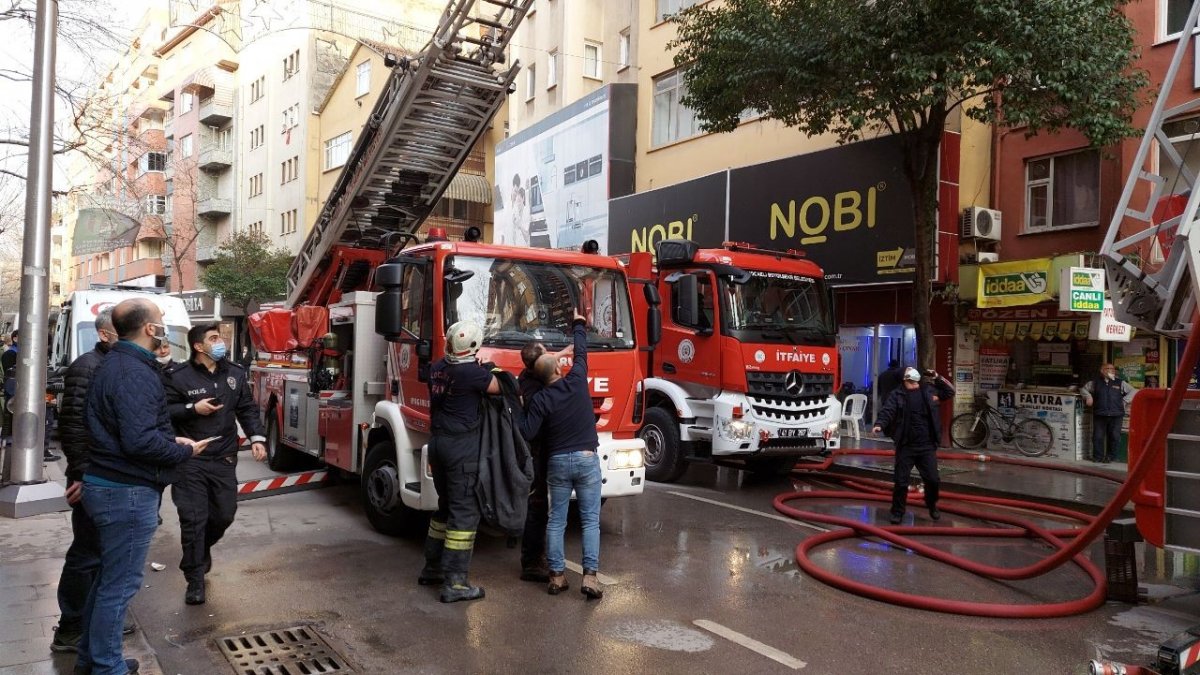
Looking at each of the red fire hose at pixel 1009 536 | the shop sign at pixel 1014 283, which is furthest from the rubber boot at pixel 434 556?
the shop sign at pixel 1014 283

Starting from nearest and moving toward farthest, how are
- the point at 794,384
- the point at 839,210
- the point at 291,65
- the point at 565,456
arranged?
the point at 565,456
the point at 794,384
the point at 839,210
the point at 291,65

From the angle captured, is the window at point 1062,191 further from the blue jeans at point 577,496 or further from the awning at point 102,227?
the awning at point 102,227

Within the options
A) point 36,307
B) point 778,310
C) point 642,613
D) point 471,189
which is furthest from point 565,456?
point 471,189

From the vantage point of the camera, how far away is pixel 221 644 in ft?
16.1

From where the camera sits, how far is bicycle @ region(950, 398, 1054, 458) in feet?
46.2

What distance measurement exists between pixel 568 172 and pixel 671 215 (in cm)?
550

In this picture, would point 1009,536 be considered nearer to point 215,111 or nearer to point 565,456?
point 565,456

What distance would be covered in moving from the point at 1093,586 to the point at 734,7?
9883 mm

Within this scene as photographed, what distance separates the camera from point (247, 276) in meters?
34.6

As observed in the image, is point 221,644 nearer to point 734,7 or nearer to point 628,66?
point 734,7

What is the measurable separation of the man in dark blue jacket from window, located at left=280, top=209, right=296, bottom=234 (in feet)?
128

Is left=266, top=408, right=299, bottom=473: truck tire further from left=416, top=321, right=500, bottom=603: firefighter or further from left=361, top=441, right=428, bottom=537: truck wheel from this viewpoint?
left=416, top=321, right=500, bottom=603: firefighter

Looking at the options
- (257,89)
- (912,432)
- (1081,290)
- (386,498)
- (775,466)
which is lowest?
(775,466)

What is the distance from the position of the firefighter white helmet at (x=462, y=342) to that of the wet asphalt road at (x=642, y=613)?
1.64 metres
